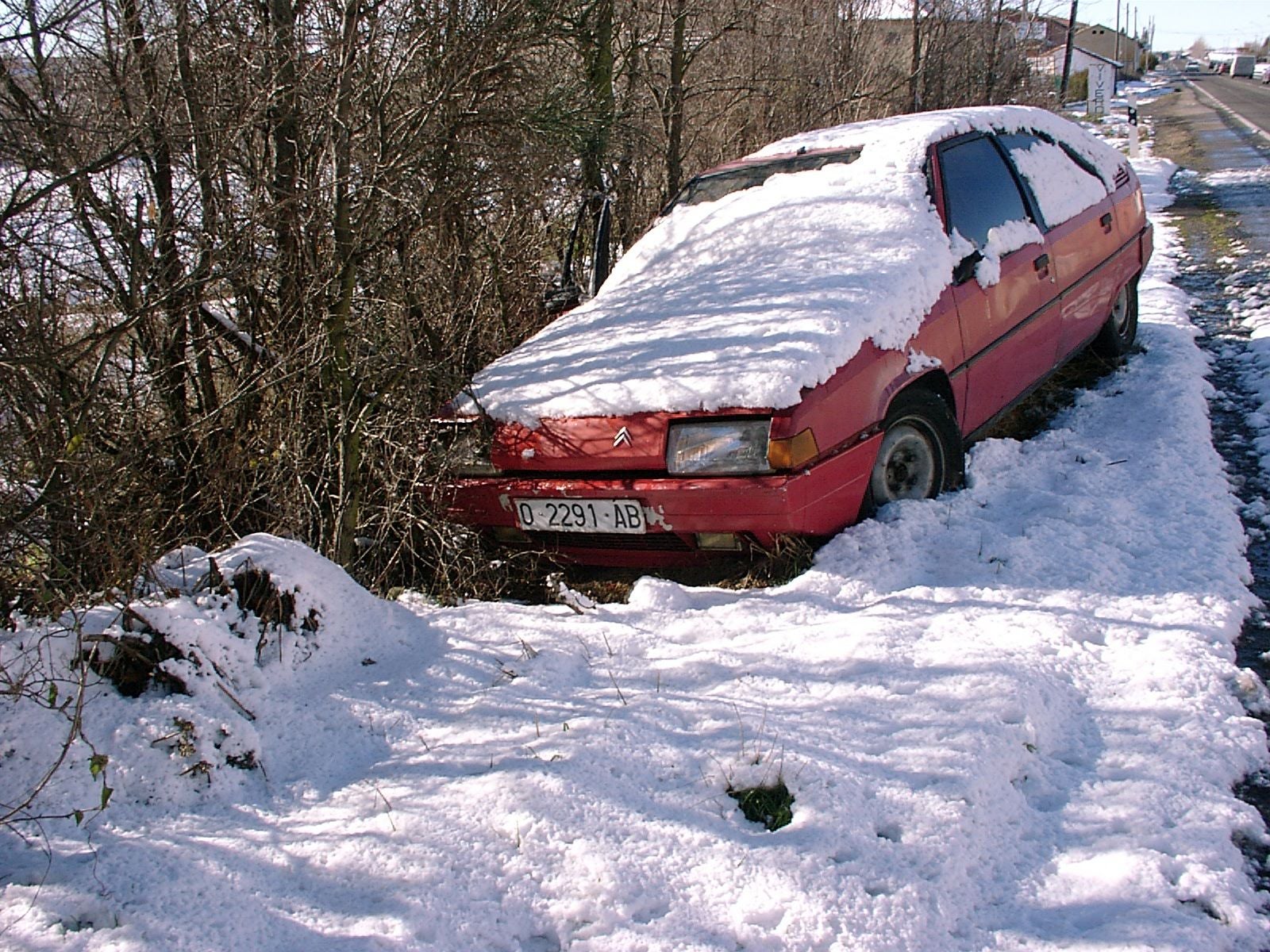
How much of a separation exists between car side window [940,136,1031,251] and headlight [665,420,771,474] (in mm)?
1748

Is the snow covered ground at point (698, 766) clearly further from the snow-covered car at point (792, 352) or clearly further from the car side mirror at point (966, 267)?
the car side mirror at point (966, 267)

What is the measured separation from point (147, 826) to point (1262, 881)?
2.54m

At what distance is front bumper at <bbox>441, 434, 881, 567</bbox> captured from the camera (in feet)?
11.6

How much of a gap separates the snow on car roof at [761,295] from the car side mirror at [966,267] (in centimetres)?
8

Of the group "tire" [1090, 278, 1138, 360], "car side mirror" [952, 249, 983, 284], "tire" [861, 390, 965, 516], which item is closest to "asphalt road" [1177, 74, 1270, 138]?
"tire" [1090, 278, 1138, 360]

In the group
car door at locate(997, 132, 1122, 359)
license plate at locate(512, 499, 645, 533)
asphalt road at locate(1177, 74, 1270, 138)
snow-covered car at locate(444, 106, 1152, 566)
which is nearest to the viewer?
snow-covered car at locate(444, 106, 1152, 566)

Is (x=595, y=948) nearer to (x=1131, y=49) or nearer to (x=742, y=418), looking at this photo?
(x=742, y=418)

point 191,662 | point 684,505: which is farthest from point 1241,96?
point 191,662

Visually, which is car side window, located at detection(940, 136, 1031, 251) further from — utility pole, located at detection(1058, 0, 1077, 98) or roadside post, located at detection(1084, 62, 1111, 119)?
roadside post, located at detection(1084, 62, 1111, 119)

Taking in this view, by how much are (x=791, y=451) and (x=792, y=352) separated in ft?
1.32

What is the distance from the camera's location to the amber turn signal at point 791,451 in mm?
3461

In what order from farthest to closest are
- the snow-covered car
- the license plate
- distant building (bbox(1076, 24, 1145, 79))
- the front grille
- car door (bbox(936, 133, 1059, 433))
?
distant building (bbox(1076, 24, 1145, 79)) < car door (bbox(936, 133, 1059, 433)) < the front grille < the license plate < the snow-covered car

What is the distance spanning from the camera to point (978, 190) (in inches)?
191

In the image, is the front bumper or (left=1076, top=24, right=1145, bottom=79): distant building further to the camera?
(left=1076, top=24, right=1145, bottom=79): distant building
